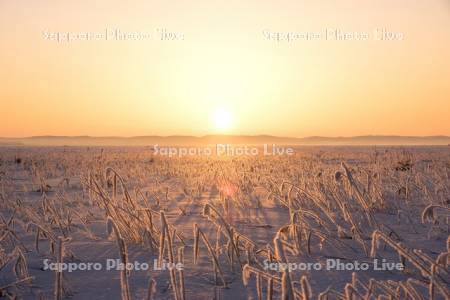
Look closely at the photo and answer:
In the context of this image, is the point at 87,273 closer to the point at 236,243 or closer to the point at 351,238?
the point at 236,243

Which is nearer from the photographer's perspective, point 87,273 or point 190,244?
point 87,273

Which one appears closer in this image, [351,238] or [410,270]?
[410,270]

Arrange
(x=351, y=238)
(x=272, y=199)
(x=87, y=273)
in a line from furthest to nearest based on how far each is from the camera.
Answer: (x=272, y=199)
(x=351, y=238)
(x=87, y=273)

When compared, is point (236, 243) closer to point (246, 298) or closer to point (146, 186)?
point (246, 298)

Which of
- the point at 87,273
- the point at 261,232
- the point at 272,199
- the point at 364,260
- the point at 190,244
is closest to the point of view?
the point at 87,273

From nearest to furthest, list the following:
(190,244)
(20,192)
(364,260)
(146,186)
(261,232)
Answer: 1. (364,260)
2. (190,244)
3. (261,232)
4. (20,192)
5. (146,186)

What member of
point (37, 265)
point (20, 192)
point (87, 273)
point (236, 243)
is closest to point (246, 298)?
point (236, 243)

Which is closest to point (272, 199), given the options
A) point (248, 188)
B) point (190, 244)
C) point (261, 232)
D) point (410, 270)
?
point (248, 188)

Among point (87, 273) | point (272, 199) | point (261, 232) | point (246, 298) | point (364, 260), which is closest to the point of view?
point (246, 298)

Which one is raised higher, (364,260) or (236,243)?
(236,243)
